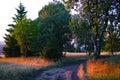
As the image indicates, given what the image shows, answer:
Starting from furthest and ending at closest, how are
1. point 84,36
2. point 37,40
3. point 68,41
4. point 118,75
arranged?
point 68,41 → point 37,40 → point 84,36 → point 118,75

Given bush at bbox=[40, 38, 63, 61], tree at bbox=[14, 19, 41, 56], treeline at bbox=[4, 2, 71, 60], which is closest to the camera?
bush at bbox=[40, 38, 63, 61]

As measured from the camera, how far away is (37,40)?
5844cm

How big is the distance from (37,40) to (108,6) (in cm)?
3105

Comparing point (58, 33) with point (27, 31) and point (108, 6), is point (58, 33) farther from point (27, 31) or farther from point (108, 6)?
point (108, 6)

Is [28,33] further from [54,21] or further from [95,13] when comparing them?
[95,13]

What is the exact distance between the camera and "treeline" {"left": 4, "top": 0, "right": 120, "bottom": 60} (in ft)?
99.2

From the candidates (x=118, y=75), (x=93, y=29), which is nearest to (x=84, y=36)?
(x=93, y=29)

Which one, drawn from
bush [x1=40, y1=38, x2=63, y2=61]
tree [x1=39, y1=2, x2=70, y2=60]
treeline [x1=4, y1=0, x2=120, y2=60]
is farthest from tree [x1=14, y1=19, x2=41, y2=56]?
A: bush [x1=40, y1=38, x2=63, y2=61]

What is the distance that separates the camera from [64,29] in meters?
63.2

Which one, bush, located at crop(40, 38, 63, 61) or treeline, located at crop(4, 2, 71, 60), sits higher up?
treeline, located at crop(4, 2, 71, 60)

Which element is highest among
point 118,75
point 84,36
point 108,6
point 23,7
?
point 23,7

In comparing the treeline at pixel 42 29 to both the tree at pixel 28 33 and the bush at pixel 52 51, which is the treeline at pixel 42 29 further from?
the bush at pixel 52 51

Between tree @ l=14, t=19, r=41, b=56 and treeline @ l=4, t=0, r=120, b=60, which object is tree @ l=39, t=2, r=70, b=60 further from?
tree @ l=14, t=19, r=41, b=56

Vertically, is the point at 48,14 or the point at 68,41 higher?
the point at 48,14
